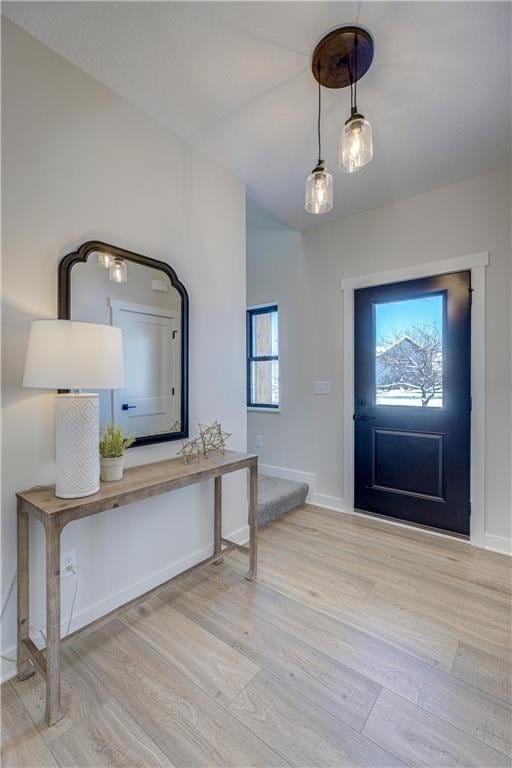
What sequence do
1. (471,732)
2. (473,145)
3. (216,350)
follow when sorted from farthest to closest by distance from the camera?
(216,350)
(473,145)
(471,732)

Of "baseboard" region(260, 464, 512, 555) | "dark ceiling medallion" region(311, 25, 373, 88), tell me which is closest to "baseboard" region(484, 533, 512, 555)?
"baseboard" region(260, 464, 512, 555)

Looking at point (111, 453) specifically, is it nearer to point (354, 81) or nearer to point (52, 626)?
point (52, 626)

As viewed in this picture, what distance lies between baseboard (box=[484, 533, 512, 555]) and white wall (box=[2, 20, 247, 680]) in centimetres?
177

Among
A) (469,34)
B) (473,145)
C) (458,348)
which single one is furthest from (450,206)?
(469,34)

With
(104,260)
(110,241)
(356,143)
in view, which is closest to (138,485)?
(104,260)

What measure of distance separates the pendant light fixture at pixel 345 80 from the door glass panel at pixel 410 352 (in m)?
1.47

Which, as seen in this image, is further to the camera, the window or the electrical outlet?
the window

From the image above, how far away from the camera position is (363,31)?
1417 millimetres

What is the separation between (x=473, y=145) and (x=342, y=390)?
6.34 ft

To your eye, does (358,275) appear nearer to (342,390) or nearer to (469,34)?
(342,390)

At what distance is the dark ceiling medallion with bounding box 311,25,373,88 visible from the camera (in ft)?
4.71

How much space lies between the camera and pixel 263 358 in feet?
12.9

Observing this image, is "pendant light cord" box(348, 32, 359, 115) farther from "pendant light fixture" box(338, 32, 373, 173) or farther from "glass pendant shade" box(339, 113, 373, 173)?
"glass pendant shade" box(339, 113, 373, 173)

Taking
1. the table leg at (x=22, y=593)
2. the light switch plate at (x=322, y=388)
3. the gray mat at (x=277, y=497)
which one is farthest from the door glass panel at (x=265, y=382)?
the table leg at (x=22, y=593)
